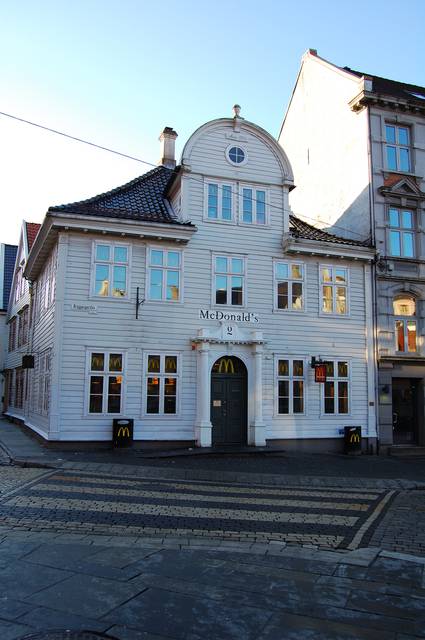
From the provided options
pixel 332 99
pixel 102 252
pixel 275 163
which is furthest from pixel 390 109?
pixel 102 252

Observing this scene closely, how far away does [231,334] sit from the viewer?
58.7ft

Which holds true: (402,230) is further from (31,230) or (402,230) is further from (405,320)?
(31,230)

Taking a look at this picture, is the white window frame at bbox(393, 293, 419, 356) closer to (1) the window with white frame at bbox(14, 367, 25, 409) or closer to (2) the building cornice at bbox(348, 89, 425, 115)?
(2) the building cornice at bbox(348, 89, 425, 115)

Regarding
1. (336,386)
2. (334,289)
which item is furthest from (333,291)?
(336,386)

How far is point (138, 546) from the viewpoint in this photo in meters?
6.60

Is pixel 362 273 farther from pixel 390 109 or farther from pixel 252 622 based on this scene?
pixel 252 622

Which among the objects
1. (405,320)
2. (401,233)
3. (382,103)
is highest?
(382,103)

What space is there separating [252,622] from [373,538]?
3715mm

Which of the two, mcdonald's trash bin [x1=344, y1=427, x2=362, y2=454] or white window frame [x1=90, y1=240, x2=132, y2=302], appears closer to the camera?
white window frame [x1=90, y1=240, x2=132, y2=302]

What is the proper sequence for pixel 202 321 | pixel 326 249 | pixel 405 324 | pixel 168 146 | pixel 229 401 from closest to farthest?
pixel 202 321 < pixel 229 401 < pixel 326 249 < pixel 405 324 < pixel 168 146

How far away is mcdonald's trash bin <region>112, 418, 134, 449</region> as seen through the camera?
16.0 metres

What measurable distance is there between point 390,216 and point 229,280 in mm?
7343

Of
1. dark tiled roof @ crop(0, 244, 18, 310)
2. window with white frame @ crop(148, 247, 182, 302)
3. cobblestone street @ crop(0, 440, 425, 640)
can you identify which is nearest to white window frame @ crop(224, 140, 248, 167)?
window with white frame @ crop(148, 247, 182, 302)

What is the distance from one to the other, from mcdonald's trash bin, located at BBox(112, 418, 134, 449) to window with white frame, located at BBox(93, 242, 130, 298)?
396cm
